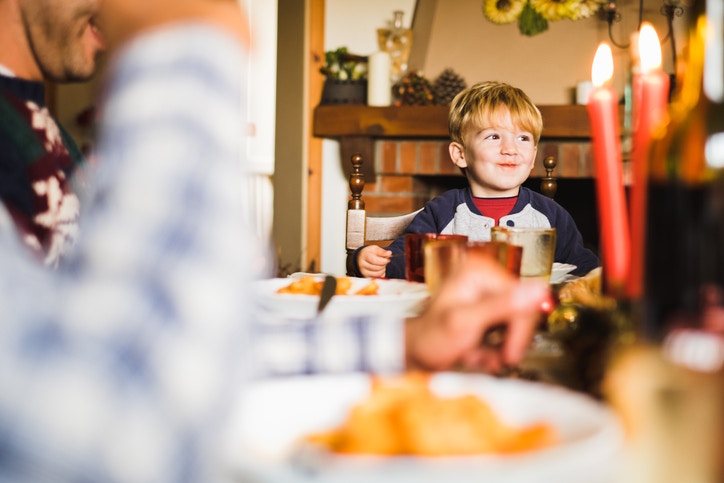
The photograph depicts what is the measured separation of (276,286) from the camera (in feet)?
2.85

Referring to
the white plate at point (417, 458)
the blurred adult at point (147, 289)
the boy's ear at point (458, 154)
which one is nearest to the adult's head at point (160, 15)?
the blurred adult at point (147, 289)

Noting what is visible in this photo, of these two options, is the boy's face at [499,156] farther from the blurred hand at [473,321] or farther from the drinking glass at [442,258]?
the blurred hand at [473,321]

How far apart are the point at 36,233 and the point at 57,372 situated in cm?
63

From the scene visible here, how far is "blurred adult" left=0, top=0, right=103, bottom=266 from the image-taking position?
0.79m

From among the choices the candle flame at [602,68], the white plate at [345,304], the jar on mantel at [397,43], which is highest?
the jar on mantel at [397,43]

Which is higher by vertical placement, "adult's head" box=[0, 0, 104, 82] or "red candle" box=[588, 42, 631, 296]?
"adult's head" box=[0, 0, 104, 82]

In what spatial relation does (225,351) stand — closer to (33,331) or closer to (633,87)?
(33,331)

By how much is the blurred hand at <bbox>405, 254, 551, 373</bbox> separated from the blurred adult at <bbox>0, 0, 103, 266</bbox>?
1.54ft

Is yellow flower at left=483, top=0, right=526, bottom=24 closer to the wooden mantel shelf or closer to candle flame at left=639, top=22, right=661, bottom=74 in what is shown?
the wooden mantel shelf

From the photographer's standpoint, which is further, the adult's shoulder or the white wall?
the white wall

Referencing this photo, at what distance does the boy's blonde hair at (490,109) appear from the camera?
6.53 ft

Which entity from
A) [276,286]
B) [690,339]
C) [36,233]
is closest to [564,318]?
[690,339]

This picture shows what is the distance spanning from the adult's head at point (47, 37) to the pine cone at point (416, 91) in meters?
2.46

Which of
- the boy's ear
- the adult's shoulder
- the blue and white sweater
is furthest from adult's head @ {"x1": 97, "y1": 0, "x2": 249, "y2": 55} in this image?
the boy's ear
